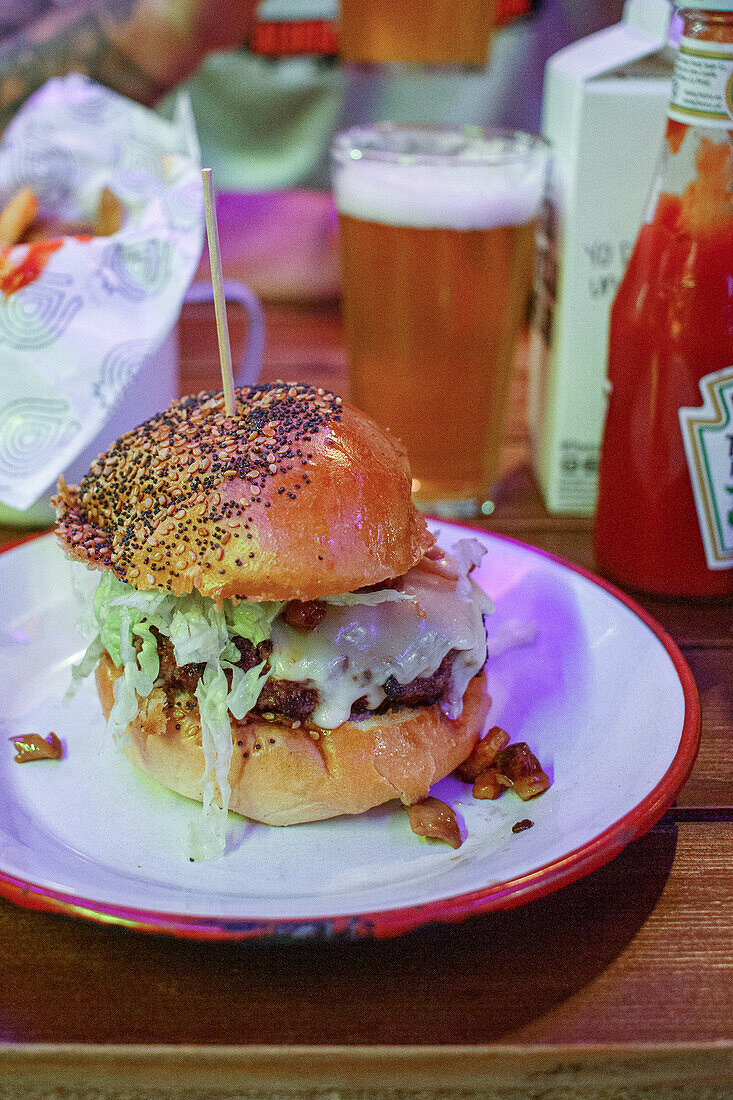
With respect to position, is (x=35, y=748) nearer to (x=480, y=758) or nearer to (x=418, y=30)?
(x=480, y=758)

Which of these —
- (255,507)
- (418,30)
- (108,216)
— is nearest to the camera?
(255,507)

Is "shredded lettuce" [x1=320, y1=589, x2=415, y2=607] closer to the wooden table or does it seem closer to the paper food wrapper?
the wooden table

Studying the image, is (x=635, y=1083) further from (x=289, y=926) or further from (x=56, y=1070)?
(x=56, y=1070)

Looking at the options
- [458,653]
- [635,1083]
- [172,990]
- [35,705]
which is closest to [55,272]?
[35,705]

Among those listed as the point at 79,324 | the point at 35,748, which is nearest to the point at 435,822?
the point at 35,748

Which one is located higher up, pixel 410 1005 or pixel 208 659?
pixel 208 659

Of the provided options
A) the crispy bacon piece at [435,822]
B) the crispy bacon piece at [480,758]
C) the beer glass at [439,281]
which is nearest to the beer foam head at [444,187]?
the beer glass at [439,281]

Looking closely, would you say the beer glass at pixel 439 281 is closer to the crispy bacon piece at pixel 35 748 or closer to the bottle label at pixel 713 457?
the bottle label at pixel 713 457

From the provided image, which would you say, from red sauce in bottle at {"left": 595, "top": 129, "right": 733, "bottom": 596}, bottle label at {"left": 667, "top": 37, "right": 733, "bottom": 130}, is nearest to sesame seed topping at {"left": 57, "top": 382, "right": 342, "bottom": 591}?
red sauce in bottle at {"left": 595, "top": 129, "right": 733, "bottom": 596}
